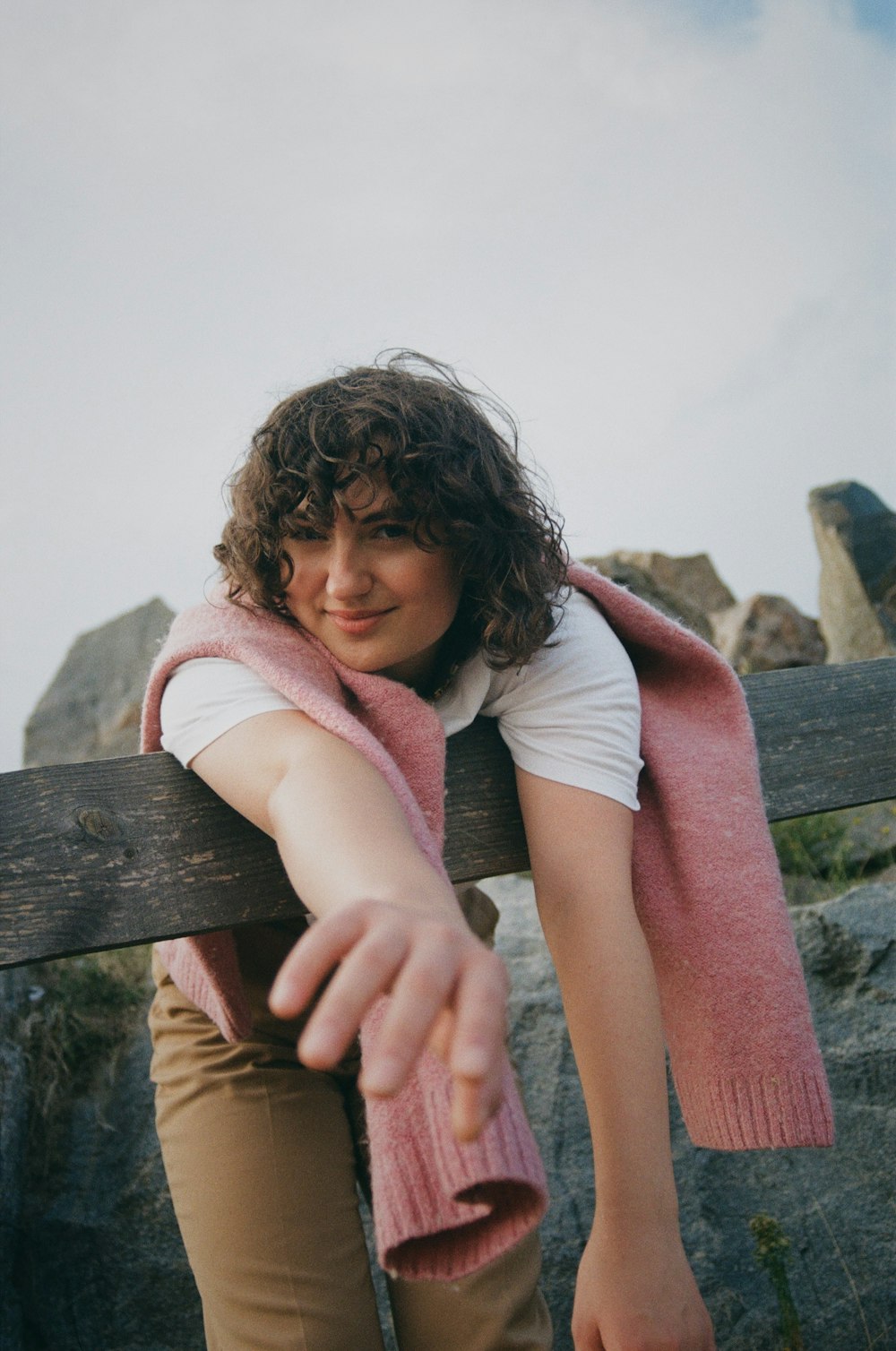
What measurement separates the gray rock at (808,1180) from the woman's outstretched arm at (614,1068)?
0.96 meters

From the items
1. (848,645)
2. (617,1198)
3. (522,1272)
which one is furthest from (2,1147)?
(848,645)

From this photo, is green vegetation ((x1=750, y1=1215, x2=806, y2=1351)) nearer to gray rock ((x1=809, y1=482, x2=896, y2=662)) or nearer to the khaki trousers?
the khaki trousers

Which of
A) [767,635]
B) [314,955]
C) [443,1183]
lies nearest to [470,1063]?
[314,955]

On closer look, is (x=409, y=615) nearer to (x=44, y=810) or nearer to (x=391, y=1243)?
(x=44, y=810)

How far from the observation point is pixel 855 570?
19.9 feet

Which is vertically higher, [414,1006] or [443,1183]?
[414,1006]

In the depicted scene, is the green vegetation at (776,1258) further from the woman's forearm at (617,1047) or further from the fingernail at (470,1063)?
the fingernail at (470,1063)

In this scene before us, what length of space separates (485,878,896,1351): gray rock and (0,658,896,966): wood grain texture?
1087mm

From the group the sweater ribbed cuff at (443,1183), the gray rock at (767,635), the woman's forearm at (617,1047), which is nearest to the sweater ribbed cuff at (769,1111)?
the woman's forearm at (617,1047)

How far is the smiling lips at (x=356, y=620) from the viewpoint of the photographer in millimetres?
1394

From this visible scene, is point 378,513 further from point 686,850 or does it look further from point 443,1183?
point 443,1183

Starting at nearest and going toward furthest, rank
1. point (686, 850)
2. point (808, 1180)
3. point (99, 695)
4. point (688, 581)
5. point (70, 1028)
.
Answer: point (686, 850)
point (808, 1180)
point (70, 1028)
point (99, 695)
point (688, 581)

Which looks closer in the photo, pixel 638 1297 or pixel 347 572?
pixel 638 1297

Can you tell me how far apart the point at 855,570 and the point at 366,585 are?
5.42 m
